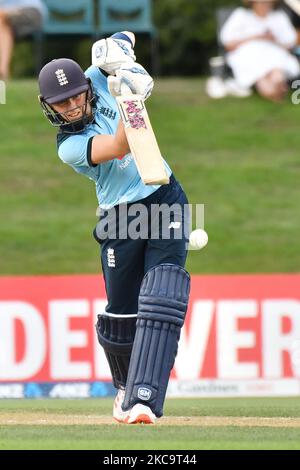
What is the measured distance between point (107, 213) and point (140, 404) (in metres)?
1.13

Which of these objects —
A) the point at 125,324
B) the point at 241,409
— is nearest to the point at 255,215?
the point at 241,409

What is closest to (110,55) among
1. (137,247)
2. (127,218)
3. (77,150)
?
(77,150)

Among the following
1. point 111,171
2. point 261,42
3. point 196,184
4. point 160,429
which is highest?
point 111,171

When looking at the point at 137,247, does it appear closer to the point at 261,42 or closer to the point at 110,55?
the point at 110,55

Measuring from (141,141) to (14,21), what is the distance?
33.5ft

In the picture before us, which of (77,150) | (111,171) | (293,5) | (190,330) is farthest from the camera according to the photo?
(293,5)

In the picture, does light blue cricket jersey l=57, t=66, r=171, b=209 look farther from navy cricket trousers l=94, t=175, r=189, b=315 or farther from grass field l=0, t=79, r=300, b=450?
grass field l=0, t=79, r=300, b=450

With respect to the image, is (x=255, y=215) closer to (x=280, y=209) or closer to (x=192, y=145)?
(x=280, y=209)

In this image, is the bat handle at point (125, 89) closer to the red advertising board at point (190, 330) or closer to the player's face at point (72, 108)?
the player's face at point (72, 108)

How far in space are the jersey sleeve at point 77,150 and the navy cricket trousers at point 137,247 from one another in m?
0.47

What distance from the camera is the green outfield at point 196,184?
50.1 ft

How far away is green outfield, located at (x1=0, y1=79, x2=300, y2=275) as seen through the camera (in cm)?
1527

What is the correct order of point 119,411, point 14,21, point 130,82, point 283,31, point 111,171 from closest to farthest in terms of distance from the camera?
1. point 130,82
2. point 111,171
3. point 119,411
4. point 283,31
5. point 14,21

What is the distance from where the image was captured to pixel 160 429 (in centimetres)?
659
